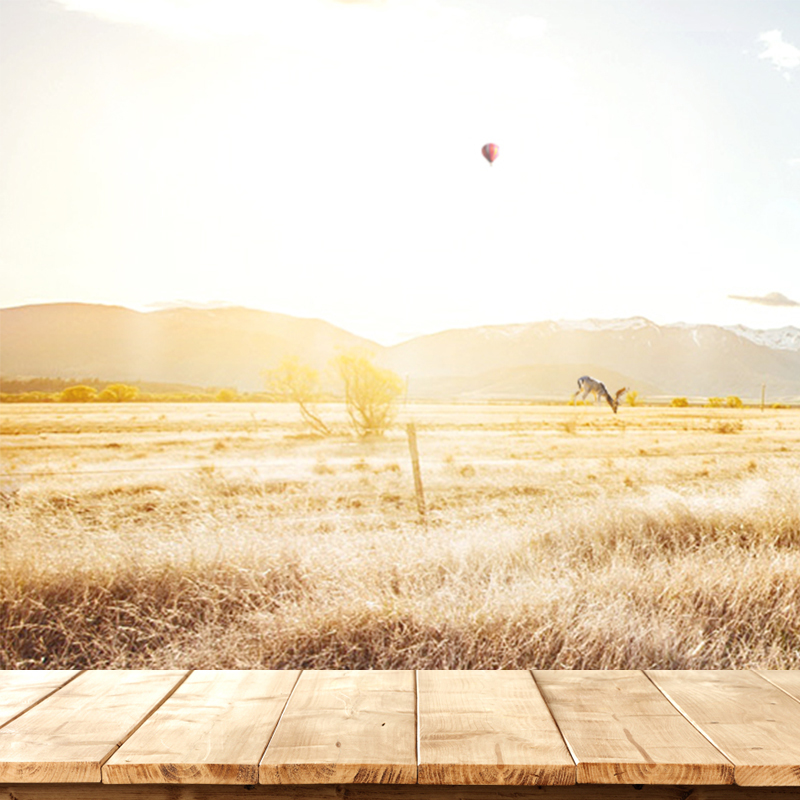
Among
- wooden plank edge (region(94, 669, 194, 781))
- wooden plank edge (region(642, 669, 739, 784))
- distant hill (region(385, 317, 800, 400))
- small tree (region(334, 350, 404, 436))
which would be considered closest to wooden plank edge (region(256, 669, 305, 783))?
wooden plank edge (region(94, 669, 194, 781))

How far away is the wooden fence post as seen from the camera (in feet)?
16.5

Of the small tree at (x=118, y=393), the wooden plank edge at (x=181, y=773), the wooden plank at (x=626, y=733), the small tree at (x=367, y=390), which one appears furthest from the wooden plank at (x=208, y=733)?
the small tree at (x=367, y=390)

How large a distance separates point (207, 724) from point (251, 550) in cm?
228

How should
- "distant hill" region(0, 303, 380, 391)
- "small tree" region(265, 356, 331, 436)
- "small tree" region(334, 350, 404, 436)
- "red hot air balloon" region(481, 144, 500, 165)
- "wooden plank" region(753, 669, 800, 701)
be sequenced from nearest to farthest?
1. "wooden plank" region(753, 669, 800, 701)
2. "distant hill" region(0, 303, 380, 391)
3. "red hot air balloon" region(481, 144, 500, 165)
4. "small tree" region(265, 356, 331, 436)
5. "small tree" region(334, 350, 404, 436)

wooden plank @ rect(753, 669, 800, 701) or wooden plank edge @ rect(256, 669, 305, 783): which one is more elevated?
wooden plank edge @ rect(256, 669, 305, 783)

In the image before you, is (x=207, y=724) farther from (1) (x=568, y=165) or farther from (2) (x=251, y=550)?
(1) (x=568, y=165)

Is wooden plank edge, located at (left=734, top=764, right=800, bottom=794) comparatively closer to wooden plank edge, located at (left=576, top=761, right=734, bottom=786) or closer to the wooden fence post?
wooden plank edge, located at (left=576, top=761, right=734, bottom=786)

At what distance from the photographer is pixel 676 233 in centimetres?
456

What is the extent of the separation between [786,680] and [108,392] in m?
3.67

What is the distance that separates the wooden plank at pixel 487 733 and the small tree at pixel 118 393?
3009 millimetres

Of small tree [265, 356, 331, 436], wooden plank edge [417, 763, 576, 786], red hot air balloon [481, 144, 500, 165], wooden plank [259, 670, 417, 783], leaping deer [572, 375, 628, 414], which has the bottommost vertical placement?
wooden plank edge [417, 763, 576, 786]

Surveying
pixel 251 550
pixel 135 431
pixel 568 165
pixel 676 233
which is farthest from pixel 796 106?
pixel 135 431

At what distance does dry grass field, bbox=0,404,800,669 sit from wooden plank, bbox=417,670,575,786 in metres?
1.25

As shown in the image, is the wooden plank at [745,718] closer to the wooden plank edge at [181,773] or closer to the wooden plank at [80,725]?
the wooden plank edge at [181,773]
